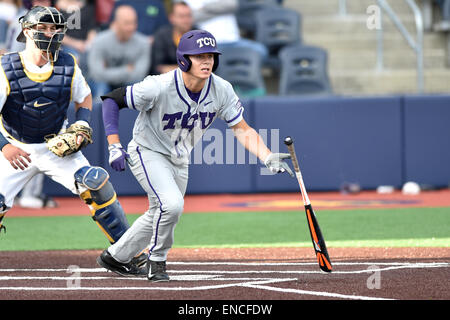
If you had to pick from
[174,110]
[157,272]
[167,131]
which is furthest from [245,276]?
[174,110]

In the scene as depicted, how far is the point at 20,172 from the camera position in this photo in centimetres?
718

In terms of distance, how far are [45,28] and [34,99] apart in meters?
0.57

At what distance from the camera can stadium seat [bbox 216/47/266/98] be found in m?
14.5

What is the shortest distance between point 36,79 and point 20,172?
76cm

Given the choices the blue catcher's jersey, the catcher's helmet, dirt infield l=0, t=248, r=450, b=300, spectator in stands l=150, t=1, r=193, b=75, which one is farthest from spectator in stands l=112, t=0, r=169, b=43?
the catcher's helmet

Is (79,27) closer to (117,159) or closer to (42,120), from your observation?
(42,120)

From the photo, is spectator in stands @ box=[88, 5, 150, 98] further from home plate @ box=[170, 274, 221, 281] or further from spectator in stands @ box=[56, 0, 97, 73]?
home plate @ box=[170, 274, 221, 281]

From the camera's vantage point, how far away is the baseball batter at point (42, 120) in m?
7.02

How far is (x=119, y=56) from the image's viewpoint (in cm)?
1334

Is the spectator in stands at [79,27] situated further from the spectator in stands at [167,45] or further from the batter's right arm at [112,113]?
the batter's right arm at [112,113]

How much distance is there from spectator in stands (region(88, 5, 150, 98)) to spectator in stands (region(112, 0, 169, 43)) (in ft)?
4.54

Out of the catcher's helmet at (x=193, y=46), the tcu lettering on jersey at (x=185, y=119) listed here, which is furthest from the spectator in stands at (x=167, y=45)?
the catcher's helmet at (x=193, y=46)
